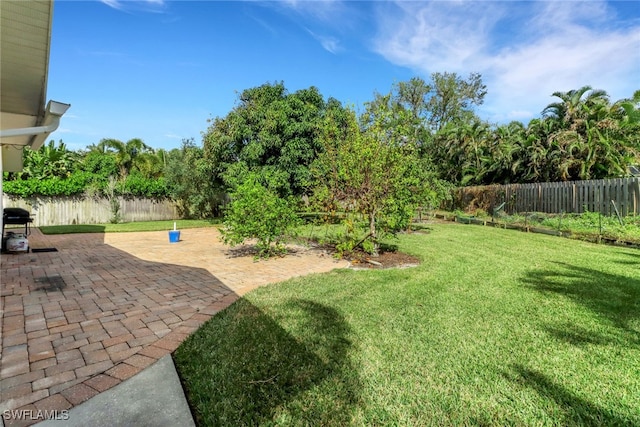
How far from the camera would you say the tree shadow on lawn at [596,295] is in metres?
3.29

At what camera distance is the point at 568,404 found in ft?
7.23

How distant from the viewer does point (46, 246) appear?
339 inches

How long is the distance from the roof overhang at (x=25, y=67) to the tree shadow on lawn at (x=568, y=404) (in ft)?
17.1

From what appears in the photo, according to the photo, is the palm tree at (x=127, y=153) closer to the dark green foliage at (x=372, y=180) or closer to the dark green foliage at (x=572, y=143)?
the dark green foliage at (x=372, y=180)

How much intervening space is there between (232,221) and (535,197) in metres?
14.2

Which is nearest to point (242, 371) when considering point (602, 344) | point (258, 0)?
point (602, 344)

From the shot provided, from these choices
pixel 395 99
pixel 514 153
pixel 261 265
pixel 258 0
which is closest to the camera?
pixel 261 265

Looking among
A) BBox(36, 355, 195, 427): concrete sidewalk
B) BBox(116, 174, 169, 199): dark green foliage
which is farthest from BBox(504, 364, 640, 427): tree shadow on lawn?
BBox(116, 174, 169, 199): dark green foliage

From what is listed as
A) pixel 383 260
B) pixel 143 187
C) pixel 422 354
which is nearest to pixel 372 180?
pixel 383 260

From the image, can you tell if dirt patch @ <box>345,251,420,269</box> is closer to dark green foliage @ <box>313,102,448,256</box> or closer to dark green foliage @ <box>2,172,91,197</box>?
dark green foliage @ <box>313,102,448,256</box>

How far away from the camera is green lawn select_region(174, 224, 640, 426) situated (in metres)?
2.14

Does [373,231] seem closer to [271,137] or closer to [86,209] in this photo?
[271,137]

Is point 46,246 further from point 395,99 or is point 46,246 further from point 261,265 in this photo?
point 395,99

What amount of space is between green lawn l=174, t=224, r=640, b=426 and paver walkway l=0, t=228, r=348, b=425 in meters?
0.50
